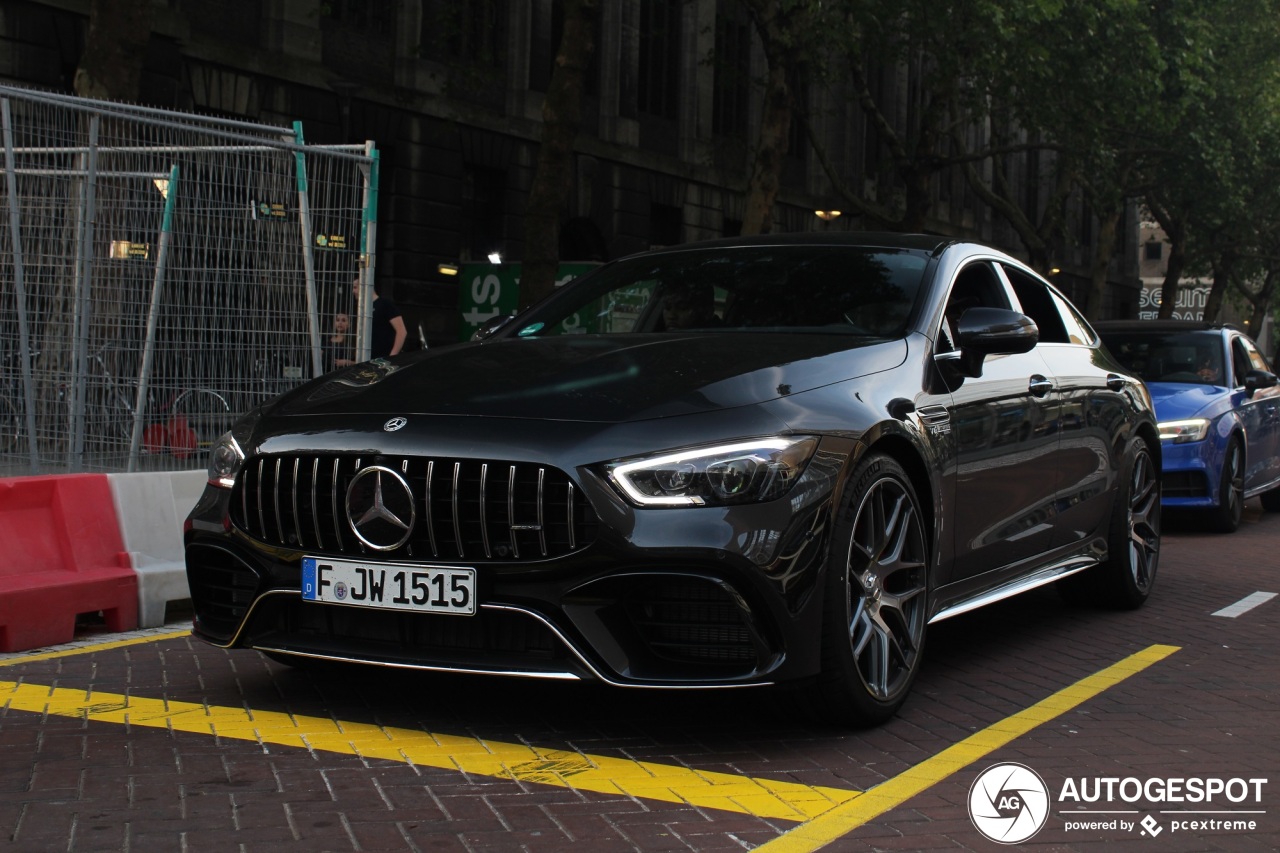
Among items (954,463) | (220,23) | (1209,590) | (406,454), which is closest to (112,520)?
(406,454)

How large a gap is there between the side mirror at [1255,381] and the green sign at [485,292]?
46.9ft

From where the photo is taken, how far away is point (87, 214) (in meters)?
7.88

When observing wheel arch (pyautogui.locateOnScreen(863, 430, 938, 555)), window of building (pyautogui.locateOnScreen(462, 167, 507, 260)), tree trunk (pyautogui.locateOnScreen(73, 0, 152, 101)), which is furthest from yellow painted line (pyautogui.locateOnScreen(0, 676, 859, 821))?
window of building (pyautogui.locateOnScreen(462, 167, 507, 260))

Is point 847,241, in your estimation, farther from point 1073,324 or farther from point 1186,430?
point 1186,430

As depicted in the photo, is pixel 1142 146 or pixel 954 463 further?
pixel 1142 146

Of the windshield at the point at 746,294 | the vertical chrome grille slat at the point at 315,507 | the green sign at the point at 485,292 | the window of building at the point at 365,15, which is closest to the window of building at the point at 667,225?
the green sign at the point at 485,292

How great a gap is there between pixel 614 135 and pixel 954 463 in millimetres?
27650

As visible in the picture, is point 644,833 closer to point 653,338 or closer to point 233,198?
point 653,338

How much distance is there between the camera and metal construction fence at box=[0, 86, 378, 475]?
25.3ft

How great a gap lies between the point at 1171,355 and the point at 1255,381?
0.71 metres

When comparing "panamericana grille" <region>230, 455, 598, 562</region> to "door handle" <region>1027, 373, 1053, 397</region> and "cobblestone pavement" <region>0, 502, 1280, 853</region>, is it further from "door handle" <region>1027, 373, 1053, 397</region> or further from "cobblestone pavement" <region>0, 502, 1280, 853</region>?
"door handle" <region>1027, 373, 1053, 397</region>

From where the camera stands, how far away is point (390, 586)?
4.35 metres

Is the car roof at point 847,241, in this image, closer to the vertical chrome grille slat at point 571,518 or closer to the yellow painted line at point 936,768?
the yellow painted line at point 936,768

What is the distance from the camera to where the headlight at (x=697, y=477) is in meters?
4.19
